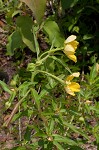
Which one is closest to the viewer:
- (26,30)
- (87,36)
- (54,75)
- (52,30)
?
(54,75)

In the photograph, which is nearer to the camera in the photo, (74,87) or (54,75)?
(74,87)

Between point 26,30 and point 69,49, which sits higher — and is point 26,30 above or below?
above

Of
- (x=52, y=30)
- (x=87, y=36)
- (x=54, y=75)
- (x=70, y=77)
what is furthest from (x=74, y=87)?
(x=87, y=36)

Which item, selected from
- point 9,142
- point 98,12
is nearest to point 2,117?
point 9,142

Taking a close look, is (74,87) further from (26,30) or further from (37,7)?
(26,30)

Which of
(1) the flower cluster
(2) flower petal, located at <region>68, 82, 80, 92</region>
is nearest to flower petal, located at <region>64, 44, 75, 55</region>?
(1) the flower cluster

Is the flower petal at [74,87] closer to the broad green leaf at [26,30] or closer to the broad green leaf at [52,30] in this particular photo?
the broad green leaf at [26,30]

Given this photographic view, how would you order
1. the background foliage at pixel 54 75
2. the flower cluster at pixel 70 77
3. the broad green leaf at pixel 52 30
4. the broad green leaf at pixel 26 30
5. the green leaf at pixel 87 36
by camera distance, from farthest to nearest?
1. the green leaf at pixel 87 36
2. the broad green leaf at pixel 52 30
3. the broad green leaf at pixel 26 30
4. the background foliage at pixel 54 75
5. the flower cluster at pixel 70 77

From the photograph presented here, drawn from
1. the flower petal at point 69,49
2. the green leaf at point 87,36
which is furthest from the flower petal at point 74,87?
the green leaf at point 87,36

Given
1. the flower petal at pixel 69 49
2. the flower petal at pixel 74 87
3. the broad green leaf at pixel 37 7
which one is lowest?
the flower petal at pixel 74 87
